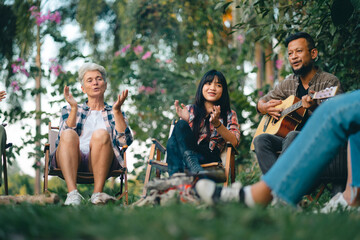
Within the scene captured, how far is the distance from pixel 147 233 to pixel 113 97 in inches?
232

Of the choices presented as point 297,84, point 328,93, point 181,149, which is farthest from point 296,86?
point 181,149

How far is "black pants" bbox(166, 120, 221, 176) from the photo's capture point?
3.37 m

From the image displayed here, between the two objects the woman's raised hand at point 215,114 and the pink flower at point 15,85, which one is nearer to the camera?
the woman's raised hand at point 215,114

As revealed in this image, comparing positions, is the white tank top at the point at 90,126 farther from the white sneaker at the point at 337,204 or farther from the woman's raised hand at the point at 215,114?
the white sneaker at the point at 337,204

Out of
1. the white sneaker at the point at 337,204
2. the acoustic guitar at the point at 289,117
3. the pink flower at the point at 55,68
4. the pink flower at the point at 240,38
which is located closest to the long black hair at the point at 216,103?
the acoustic guitar at the point at 289,117

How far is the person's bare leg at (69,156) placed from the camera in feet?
10.7

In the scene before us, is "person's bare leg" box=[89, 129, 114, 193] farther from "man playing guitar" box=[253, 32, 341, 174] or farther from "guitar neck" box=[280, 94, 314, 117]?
"guitar neck" box=[280, 94, 314, 117]

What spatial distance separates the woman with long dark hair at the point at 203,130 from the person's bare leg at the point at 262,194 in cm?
135

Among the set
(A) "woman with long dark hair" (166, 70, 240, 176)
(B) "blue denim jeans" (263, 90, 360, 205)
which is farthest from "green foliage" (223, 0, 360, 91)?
(B) "blue denim jeans" (263, 90, 360, 205)

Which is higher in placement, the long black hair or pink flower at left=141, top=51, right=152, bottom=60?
pink flower at left=141, top=51, right=152, bottom=60

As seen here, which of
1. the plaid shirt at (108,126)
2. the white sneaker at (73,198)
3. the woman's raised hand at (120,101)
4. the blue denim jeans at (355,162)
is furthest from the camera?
the plaid shirt at (108,126)

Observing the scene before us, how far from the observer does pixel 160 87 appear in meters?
6.95

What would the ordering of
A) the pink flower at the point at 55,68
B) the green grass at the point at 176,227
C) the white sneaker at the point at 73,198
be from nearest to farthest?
the green grass at the point at 176,227, the white sneaker at the point at 73,198, the pink flower at the point at 55,68

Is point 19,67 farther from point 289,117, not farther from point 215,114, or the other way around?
point 289,117
